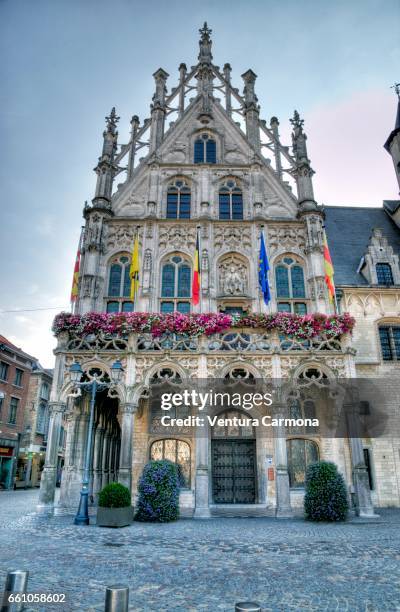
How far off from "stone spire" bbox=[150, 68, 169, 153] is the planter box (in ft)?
63.1

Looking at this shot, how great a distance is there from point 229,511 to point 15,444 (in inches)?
990

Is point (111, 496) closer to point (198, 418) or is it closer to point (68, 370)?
point (198, 418)

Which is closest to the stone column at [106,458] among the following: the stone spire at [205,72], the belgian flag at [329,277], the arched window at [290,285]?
the arched window at [290,285]

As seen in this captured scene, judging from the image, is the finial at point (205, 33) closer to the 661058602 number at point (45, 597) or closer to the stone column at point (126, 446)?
the stone column at point (126, 446)

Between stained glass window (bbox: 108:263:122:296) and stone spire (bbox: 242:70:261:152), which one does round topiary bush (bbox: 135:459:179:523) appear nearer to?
stained glass window (bbox: 108:263:122:296)

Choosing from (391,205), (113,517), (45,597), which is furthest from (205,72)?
(45,597)

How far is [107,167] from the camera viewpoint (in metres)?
23.2

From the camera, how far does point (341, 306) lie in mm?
21266

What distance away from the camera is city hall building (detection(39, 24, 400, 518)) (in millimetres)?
16062

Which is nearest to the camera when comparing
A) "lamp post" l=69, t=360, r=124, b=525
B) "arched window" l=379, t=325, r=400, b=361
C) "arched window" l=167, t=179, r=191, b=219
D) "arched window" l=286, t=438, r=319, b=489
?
"lamp post" l=69, t=360, r=124, b=525

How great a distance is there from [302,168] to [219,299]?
365 inches

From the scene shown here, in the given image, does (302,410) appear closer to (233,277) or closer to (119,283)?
(233,277)

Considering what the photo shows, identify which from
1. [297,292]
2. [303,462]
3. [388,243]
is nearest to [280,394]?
[303,462]

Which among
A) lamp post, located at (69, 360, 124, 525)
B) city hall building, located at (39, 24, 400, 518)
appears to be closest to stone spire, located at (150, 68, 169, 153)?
city hall building, located at (39, 24, 400, 518)
